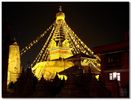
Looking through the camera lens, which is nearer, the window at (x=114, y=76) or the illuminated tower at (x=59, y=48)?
the window at (x=114, y=76)

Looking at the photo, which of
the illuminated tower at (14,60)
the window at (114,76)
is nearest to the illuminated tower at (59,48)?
the illuminated tower at (14,60)

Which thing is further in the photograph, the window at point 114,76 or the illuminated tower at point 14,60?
the illuminated tower at point 14,60

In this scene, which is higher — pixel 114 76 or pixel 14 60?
pixel 14 60

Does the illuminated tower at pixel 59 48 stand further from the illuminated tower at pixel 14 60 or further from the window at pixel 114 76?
the window at pixel 114 76

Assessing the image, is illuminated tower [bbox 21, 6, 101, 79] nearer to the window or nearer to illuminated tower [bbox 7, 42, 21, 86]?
illuminated tower [bbox 7, 42, 21, 86]

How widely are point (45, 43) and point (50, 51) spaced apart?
3.06 feet

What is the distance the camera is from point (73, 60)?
26.3 m

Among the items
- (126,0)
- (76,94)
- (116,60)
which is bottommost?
(76,94)

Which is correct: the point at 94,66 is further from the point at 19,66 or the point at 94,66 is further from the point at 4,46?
the point at 4,46

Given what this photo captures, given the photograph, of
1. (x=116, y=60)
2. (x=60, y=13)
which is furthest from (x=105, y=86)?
(x=60, y=13)

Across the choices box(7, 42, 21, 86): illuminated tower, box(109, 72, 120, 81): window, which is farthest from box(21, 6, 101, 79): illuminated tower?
box(109, 72, 120, 81): window

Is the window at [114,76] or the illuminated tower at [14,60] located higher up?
the illuminated tower at [14,60]

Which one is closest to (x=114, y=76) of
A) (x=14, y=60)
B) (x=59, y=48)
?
(x=14, y=60)

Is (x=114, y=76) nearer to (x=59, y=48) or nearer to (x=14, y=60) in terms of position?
(x=14, y=60)
